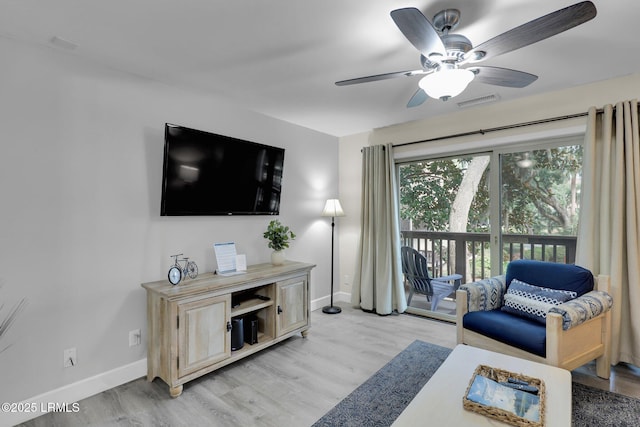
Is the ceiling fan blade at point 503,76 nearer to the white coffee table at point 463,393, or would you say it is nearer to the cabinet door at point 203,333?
the white coffee table at point 463,393

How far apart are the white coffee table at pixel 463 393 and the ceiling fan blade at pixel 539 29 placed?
168 centimetres

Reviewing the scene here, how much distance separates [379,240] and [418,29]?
2.84 metres

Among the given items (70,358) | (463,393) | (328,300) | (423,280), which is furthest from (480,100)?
(70,358)

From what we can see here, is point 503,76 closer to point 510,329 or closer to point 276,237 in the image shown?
point 510,329

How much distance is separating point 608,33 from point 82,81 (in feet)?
11.6

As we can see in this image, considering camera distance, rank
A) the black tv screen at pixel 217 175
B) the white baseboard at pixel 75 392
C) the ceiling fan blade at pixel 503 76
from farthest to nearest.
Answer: the black tv screen at pixel 217 175 < the white baseboard at pixel 75 392 < the ceiling fan blade at pixel 503 76

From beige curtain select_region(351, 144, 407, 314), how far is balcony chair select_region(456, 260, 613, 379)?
4.29 ft

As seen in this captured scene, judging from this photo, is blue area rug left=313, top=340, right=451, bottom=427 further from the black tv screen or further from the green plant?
the black tv screen

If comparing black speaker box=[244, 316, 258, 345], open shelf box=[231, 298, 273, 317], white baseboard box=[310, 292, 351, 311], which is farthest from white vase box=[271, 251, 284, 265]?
white baseboard box=[310, 292, 351, 311]

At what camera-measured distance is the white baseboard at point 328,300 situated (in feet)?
13.6

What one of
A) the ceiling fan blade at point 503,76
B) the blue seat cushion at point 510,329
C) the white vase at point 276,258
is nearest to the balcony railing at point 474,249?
the blue seat cushion at point 510,329

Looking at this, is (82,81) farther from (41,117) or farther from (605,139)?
(605,139)

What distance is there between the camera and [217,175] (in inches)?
114

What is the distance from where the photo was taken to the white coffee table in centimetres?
136
